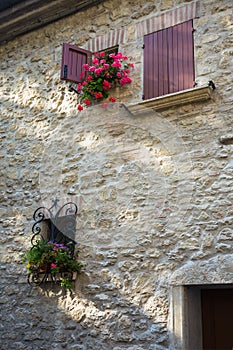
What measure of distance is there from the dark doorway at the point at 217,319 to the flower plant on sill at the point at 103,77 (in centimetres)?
257

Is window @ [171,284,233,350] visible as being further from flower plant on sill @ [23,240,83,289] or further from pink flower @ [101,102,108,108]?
pink flower @ [101,102,108,108]

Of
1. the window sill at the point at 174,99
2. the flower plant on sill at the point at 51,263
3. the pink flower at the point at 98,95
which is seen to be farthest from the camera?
the pink flower at the point at 98,95

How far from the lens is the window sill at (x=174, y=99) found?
5.09 m

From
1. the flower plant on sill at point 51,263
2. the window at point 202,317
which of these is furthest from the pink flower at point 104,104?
the window at point 202,317

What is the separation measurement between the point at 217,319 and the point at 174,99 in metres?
2.42

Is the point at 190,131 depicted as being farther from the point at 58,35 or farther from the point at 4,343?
the point at 4,343

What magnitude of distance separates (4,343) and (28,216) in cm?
155

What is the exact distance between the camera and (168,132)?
17.4 feet

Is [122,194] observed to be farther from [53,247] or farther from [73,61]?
[73,61]

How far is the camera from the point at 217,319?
16.5ft

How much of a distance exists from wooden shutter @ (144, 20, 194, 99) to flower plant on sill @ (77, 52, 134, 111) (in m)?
0.28

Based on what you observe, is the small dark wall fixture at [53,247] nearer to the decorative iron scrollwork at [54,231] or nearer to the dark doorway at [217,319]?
the decorative iron scrollwork at [54,231]

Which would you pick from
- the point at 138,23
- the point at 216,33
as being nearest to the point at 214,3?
the point at 216,33

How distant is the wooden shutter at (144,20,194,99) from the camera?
17.7ft
